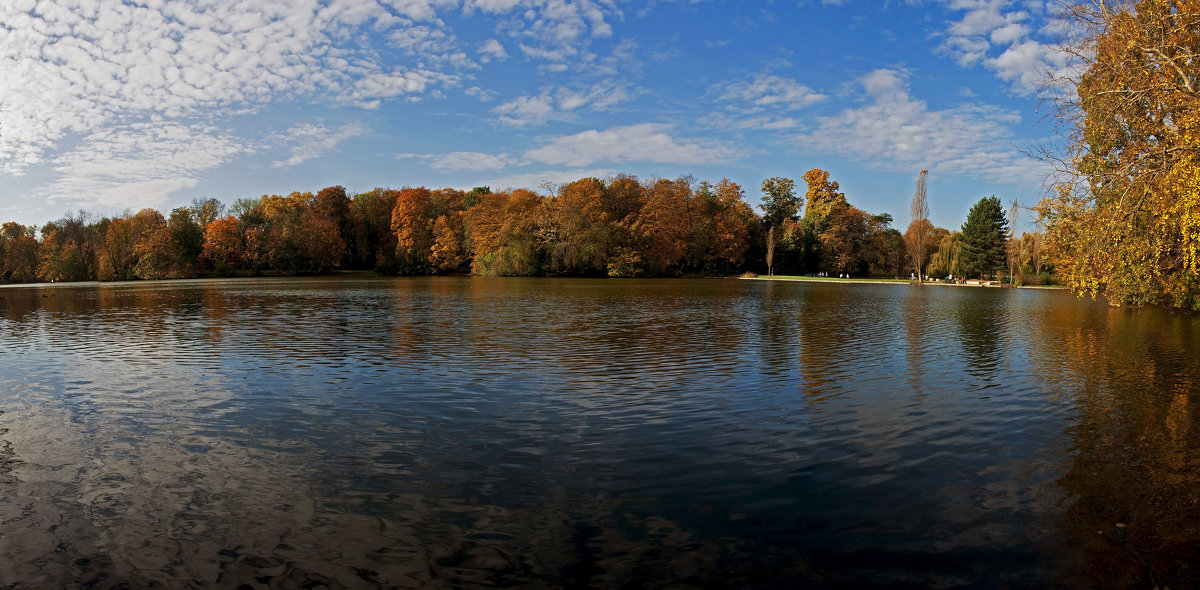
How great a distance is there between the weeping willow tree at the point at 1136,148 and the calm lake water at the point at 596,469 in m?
5.06

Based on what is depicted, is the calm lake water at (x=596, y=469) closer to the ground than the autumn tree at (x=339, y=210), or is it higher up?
closer to the ground

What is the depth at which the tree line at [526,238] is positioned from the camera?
3056 inches

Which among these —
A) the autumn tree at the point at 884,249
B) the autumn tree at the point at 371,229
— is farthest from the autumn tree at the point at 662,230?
the autumn tree at the point at 371,229

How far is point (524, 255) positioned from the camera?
77125 mm

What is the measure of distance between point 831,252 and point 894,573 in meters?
86.1

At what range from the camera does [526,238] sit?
3056 inches

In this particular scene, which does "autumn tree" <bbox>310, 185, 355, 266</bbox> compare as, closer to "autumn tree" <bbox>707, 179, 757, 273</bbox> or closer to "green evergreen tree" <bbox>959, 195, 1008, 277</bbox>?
"autumn tree" <bbox>707, 179, 757, 273</bbox>

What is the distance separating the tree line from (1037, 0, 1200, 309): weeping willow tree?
50.1 meters

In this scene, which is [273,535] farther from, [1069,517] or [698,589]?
[1069,517]

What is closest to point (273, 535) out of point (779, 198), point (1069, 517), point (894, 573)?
point (894, 573)

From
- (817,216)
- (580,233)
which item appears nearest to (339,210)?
(580,233)

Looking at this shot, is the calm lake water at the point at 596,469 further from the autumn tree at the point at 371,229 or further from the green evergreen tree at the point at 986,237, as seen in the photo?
the autumn tree at the point at 371,229

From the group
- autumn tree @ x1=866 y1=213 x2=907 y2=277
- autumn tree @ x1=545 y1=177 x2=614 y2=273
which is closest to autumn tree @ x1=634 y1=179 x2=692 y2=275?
autumn tree @ x1=545 y1=177 x2=614 y2=273

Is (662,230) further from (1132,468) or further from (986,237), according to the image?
(1132,468)
